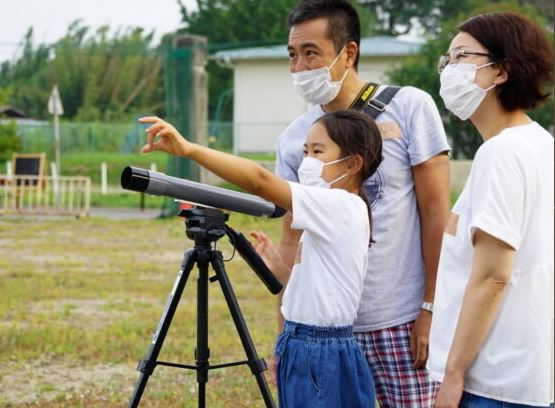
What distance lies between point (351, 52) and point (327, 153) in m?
0.54

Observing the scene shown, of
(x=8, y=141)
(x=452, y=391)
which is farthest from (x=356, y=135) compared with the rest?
(x=8, y=141)

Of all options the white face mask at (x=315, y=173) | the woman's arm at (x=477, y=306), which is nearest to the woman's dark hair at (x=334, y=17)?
the white face mask at (x=315, y=173)

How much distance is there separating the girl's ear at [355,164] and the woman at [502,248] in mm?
507

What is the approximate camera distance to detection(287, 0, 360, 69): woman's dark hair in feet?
10.6

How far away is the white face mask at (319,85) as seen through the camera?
3191 mm

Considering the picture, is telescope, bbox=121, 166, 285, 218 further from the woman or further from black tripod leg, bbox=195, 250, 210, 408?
black tripod leg, bbox=195, 250, 210, 408

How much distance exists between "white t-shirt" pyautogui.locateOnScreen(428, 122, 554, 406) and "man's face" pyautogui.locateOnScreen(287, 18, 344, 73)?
39.2 inches

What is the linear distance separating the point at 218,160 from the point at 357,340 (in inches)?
33.6

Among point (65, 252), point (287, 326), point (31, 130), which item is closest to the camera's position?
point (287, 326)

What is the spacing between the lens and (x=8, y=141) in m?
20.6

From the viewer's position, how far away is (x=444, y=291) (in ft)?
7.99

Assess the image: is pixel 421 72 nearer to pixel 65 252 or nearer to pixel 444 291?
pixel 65 252

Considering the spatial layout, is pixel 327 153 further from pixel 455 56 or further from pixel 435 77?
pixel 435 77

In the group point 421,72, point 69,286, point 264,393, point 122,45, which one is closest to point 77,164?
point 122,45
